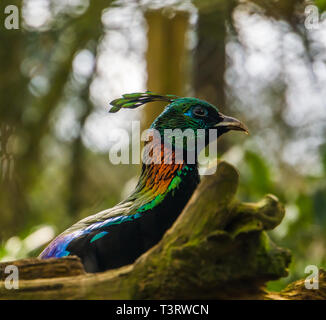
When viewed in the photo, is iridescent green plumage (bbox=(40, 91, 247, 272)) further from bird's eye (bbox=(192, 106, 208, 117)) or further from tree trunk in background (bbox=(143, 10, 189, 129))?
tree trunk in background (bbox=(143, 10, 189, 129))

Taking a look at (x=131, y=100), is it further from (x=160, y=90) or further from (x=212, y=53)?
(x=212, y=53)

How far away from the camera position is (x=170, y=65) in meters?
2.42

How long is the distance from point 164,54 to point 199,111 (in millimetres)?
945

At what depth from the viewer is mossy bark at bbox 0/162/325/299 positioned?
1263 mm

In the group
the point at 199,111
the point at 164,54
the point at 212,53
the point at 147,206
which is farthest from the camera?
the point at 212,53

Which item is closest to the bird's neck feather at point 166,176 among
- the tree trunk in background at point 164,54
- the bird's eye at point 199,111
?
the bird's eye at point 199,111

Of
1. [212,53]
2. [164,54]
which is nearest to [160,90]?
[164,54]

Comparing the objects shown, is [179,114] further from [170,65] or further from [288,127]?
[288,127]

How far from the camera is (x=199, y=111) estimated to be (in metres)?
1.60

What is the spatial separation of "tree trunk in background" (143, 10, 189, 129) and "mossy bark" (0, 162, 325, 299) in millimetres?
853

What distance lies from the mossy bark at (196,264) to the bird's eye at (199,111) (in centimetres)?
40

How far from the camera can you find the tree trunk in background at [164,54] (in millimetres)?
2254

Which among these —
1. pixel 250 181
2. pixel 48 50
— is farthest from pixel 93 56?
pixel 250 181
